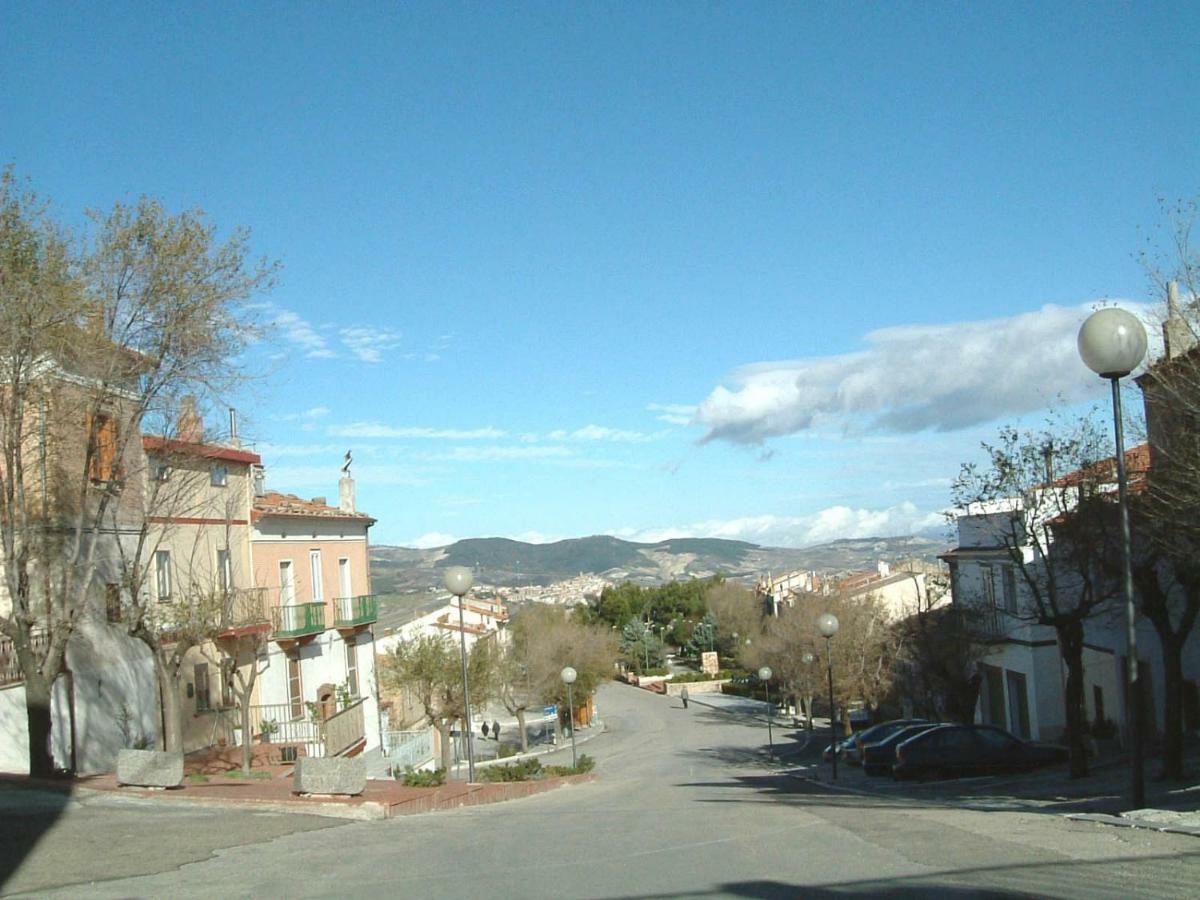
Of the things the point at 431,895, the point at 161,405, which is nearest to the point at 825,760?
the point at 161,405

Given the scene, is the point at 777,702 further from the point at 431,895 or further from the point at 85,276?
the point at 431,895

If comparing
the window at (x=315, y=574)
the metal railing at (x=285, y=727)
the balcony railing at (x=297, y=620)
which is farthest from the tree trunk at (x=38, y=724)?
the window at (x=315, y=574)

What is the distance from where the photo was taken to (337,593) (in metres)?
35.8

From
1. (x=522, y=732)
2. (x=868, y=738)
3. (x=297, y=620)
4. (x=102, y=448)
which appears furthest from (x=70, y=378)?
(x=522, y=732)

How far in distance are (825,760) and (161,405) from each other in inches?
930

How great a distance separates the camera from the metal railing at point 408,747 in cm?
3578

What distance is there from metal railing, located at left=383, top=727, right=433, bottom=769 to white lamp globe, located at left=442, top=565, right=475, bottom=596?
15.5 meters

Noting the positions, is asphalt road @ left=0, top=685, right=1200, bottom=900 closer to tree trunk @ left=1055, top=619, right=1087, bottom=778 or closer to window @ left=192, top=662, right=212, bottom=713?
tree trunk @ left=1055, top=619, right=1087, bottom=778

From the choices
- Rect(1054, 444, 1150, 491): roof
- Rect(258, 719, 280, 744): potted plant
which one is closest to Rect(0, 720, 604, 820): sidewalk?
Rect(258, 719, 280, 744): potted plant

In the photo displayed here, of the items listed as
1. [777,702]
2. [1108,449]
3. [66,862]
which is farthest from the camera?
[777,702]

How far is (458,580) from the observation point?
20422mm

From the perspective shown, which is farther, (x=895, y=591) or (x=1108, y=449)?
(x=895, y=591)

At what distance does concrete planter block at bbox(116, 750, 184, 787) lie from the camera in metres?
15.9

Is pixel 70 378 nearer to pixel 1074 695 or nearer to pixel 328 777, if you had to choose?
pixel 328 777
